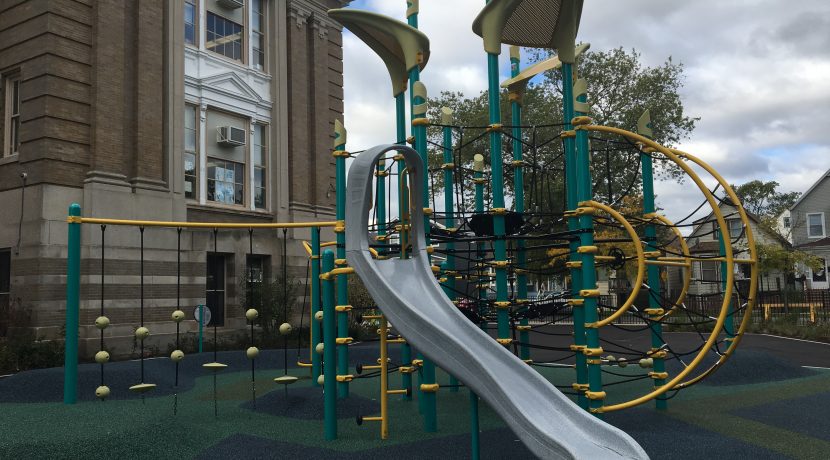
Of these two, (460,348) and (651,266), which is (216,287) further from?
(460,348)

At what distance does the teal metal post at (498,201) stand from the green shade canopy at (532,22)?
10.6 inches

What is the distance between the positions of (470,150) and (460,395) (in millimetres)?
23708

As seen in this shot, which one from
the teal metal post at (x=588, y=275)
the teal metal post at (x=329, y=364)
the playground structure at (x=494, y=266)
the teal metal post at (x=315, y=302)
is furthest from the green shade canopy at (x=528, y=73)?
the teal metal post at (x=329, y=364)

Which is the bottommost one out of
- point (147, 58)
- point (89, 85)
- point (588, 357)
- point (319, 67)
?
point (588, 357)

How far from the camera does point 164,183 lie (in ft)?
53.6

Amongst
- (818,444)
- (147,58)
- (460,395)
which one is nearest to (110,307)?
(147,58)

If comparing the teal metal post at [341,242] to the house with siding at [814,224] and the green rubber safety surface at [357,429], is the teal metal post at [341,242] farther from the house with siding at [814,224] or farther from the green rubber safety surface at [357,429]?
the house with siding at [814,224]

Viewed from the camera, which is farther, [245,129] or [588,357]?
[245,129]

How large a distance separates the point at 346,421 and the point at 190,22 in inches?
583

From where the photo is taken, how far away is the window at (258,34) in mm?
20031

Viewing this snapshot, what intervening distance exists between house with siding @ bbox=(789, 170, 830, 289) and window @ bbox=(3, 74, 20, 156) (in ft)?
132

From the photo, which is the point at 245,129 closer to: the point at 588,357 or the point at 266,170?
the point at 266,170

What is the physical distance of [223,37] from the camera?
19047 mm

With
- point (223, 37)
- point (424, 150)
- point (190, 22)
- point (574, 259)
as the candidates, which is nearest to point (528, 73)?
point (424, 150)
